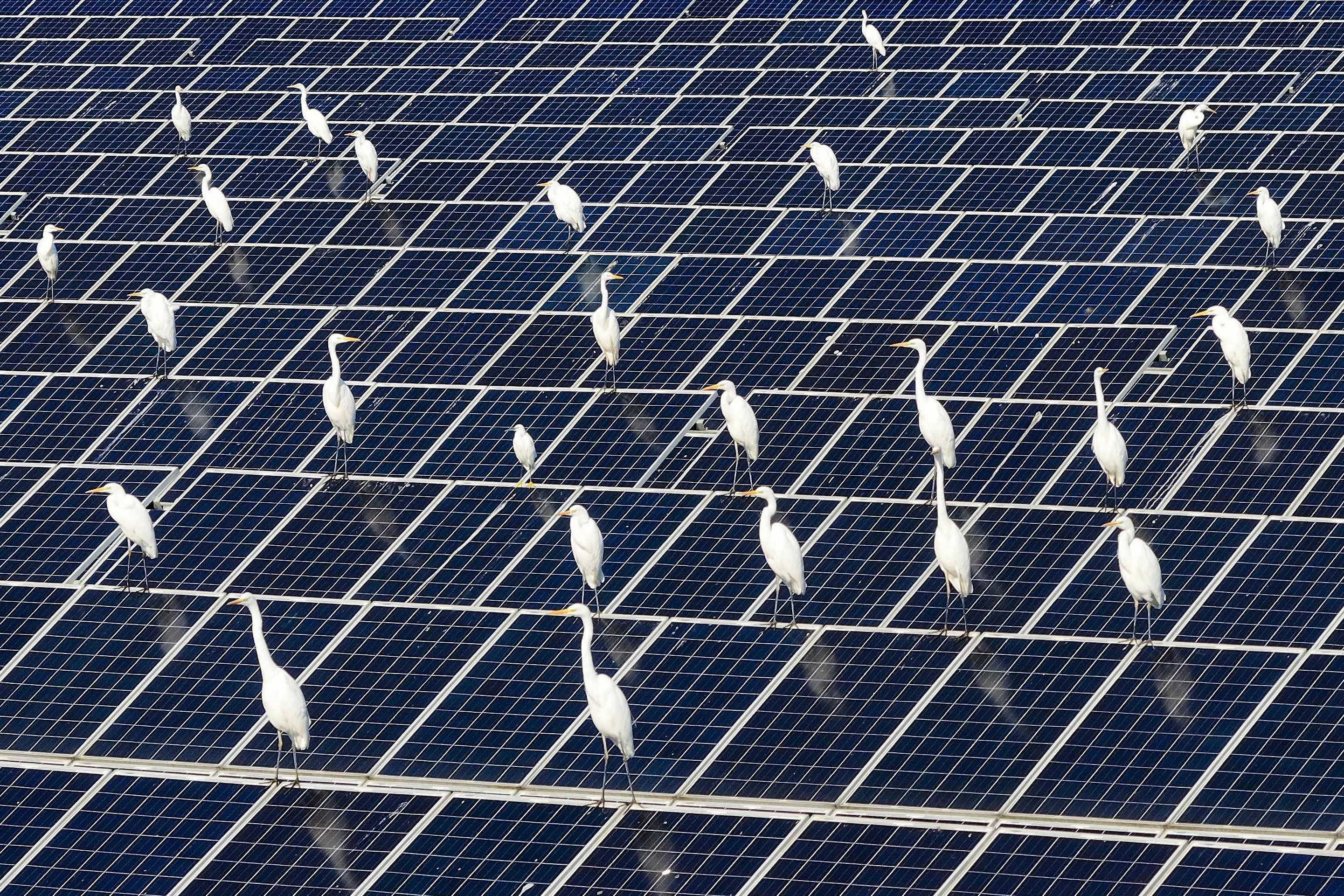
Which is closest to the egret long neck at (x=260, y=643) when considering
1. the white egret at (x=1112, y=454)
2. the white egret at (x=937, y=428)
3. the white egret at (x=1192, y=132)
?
the white egret at (x=937, y=428)

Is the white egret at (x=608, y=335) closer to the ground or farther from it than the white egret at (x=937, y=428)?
farther from it

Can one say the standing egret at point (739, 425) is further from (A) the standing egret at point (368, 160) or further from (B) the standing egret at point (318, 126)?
(B) the standing egret at point (318, 126)

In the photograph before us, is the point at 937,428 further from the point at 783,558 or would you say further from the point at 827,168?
the point at 827,168

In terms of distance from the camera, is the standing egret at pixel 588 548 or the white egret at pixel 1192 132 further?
the white egret at pixel 1192 132

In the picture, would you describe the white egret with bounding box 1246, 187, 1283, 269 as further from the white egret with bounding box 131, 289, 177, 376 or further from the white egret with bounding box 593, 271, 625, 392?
the white egret with bounding box 131, 289, 177, 376

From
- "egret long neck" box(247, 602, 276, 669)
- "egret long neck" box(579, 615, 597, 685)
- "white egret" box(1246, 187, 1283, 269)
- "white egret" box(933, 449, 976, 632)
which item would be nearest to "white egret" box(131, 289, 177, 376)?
"egret long neck" box(247, 602, 276, 669)

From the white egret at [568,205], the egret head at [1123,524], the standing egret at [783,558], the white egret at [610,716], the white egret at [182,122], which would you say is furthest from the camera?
the white egret at [182,122]
